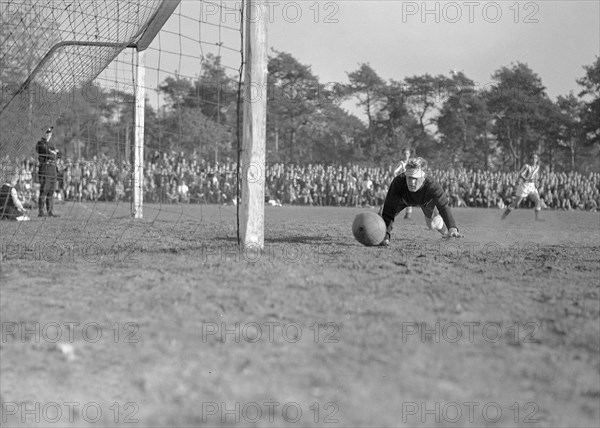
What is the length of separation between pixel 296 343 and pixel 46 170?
13399 mm

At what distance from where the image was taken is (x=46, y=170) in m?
16.3

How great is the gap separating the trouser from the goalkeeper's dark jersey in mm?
8988

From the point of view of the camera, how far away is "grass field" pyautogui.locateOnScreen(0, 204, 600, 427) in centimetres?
352

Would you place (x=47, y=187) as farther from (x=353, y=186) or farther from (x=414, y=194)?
(x=353, y=186)

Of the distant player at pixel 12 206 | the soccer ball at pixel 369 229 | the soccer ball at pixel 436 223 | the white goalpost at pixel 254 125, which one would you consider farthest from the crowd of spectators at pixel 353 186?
the white goalpost at pixel 254 125

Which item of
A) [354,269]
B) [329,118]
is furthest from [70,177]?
[329,118]

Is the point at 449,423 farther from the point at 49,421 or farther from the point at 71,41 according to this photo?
the point at 71,41

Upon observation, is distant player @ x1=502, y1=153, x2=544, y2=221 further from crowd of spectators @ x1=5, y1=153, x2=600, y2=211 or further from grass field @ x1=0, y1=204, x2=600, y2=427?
crowd of spectators @ x1=5, y1=153, x2=600, y2=211

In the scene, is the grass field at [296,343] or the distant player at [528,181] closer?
the grass field at [296,343]

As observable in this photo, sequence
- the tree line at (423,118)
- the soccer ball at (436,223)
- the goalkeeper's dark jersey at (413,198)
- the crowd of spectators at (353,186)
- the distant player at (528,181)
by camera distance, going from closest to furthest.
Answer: the goalkeeper's dark jersey at (413,198) → the soccer ball at (436,223) → the distant player at (528,181) → the crowd of spectators at (353,186) → the tree line at (423,118)

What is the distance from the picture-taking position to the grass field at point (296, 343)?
3.52 m

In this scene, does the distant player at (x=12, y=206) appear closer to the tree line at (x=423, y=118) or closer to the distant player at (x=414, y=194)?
the distant player at (x=414, y=194)

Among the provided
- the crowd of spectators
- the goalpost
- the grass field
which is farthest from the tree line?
the grass field

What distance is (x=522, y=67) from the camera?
193 ft
